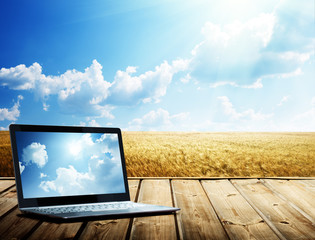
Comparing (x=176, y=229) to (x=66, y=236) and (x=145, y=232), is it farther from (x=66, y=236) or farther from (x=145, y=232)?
(x=66, y=236)

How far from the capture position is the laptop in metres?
1.21

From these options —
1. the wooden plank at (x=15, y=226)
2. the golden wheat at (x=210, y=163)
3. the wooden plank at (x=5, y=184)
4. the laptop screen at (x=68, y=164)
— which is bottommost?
the golden wheat at (x=210, y=163)

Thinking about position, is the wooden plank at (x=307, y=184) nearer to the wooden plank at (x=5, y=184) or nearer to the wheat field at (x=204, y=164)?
the wheat field at (x=204, y=164)

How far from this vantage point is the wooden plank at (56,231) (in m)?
1.03

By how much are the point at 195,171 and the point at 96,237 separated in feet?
10.3

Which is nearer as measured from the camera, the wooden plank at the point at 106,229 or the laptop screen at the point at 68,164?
the wooden plank at the point at 106,229

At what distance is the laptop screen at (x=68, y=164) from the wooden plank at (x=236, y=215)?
0.52m

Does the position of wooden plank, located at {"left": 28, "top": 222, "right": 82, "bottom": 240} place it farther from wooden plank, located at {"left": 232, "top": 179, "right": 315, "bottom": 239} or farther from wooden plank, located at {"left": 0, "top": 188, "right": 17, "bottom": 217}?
wooden plank, located at {"left": 232, "top": 179, "right": 315, "bottom": 239}

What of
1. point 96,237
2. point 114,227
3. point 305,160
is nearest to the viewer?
point 96,237

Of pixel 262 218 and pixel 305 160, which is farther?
pixel 305 160

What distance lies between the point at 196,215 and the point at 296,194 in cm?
96

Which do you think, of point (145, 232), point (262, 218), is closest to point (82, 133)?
point (145, 232)

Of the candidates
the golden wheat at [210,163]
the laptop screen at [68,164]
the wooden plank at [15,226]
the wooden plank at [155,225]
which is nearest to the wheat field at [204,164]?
the golden wheat at [210,163]

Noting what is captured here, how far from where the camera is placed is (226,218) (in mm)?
1298
